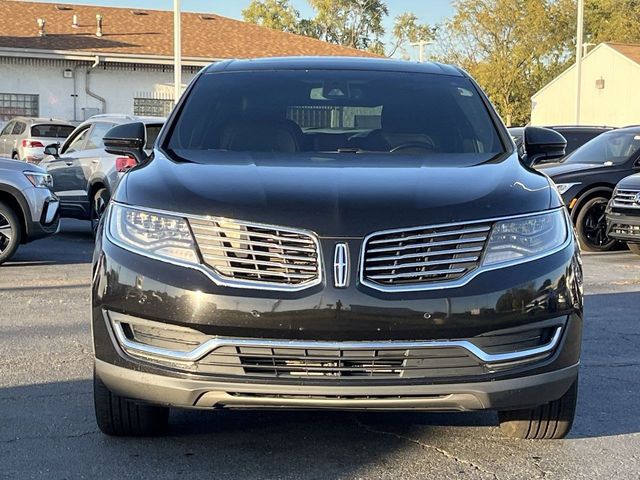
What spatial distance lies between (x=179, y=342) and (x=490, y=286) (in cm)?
118

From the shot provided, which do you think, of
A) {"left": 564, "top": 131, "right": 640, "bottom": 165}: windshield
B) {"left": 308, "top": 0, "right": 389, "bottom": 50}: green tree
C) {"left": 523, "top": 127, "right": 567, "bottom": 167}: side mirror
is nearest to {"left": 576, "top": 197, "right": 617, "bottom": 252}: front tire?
{"left": 564, "top": 131, "right": 640, "bottom": 165}: windshield

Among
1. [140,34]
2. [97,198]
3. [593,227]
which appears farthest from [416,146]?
[140,34]

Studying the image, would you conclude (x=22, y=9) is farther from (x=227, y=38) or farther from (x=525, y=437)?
(x=525, y=437)

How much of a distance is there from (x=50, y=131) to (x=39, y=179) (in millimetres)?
10782

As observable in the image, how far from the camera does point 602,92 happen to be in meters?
47.8

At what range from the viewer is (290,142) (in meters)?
4.79

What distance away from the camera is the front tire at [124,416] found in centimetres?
409

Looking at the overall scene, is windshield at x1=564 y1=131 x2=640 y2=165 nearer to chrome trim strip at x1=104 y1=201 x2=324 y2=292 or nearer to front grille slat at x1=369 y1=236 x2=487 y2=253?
front grille slat at x1=369 y1=236 x2=487 y2=253

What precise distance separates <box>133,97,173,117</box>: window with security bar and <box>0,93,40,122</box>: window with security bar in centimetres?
290

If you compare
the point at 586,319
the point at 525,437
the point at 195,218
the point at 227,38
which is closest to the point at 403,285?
the point at 195,218

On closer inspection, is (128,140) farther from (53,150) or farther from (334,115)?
(53,150)

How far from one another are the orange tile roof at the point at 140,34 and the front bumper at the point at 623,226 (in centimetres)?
2007

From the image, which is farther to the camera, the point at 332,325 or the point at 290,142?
the point at 290,142

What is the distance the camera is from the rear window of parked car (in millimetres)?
20516
